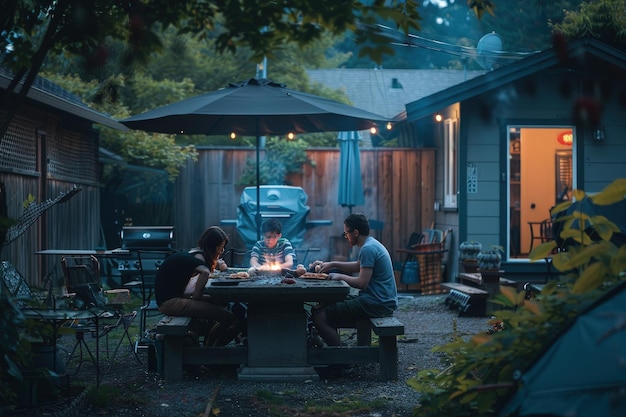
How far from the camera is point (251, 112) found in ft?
29.0

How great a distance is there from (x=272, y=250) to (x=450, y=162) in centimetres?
615

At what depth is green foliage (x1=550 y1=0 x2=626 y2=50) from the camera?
1377 centimetres

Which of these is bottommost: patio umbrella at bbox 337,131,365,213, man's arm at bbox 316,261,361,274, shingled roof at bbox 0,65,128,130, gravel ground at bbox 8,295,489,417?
gravel ground at bbox 8,295,489,417

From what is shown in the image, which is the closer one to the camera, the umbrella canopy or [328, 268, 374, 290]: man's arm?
the umbrella canopy

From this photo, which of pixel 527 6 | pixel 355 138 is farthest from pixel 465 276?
pixel 527 6

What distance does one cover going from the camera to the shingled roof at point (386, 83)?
28.2 m

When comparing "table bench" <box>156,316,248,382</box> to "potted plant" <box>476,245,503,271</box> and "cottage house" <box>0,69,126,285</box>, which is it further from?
"potted plant" <box>476,245,503,271</box>

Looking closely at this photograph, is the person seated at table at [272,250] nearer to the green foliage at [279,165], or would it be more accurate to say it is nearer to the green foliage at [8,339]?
the green foliage at [8,339]

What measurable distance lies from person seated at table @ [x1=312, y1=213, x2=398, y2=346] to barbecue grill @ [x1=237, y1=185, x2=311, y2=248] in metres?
5.93

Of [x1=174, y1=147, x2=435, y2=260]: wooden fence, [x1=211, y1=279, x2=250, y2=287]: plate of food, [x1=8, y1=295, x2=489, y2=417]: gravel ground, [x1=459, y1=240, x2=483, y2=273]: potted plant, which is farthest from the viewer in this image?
[x1=174, y1=147, x2=435, y2=260]: wooden fence

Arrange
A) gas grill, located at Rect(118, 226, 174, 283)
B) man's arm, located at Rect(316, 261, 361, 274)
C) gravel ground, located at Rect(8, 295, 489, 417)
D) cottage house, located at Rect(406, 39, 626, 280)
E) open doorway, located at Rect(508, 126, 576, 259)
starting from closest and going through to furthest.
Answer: gravel ground, located at Rect(8, 295, 489, 417) < man's arm, located at Rect(316, 261, 361, 274) < gas grill, located at Rect(118, 226, 174, 283) < cottage house, located at Rect(406, 39, 626, 280) < open doorway, located at Rect(508, 126, 576, 259)

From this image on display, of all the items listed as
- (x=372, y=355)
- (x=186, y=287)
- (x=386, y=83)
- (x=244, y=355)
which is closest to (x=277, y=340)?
(x=244, y=355)

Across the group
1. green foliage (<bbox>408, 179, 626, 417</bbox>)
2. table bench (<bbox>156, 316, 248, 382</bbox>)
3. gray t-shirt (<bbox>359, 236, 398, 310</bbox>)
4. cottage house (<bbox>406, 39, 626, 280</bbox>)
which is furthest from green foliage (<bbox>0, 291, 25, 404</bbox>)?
cottage house (<bbox>406, 39, 626, 280</bbox>)

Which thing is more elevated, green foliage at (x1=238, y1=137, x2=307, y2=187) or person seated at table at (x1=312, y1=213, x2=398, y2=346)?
green foliage at (x1=238, y1=137, x2=307, y2=187)
